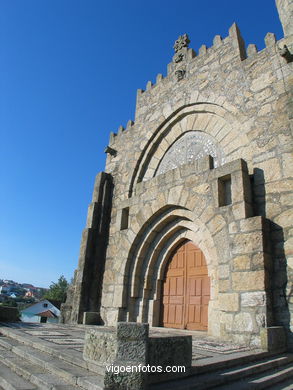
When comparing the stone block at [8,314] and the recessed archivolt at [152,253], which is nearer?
the recessed archivolt at [152,253]

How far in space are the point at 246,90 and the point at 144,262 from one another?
4.28m

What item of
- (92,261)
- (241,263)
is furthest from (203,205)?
(92,261)

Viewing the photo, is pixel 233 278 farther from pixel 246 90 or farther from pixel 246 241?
pixel 246 90

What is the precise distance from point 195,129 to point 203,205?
2232mm

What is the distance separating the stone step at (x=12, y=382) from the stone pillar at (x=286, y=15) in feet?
20.8

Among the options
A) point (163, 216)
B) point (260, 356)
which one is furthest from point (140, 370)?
point (163, 216)

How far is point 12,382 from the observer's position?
267 cm

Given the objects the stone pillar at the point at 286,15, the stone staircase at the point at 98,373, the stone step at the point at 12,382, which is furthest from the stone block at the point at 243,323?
the stone pillar at the point at 286,15

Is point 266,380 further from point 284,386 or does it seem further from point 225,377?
point 225,377

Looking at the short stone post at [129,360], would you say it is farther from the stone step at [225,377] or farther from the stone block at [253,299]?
the stone block at [253,299]

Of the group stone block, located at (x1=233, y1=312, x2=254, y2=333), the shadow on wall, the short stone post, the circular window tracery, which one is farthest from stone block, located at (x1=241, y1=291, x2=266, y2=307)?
the circular window tracery

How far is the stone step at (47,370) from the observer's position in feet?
7.80

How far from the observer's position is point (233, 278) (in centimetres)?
466

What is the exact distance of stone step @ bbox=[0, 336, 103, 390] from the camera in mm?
2377
